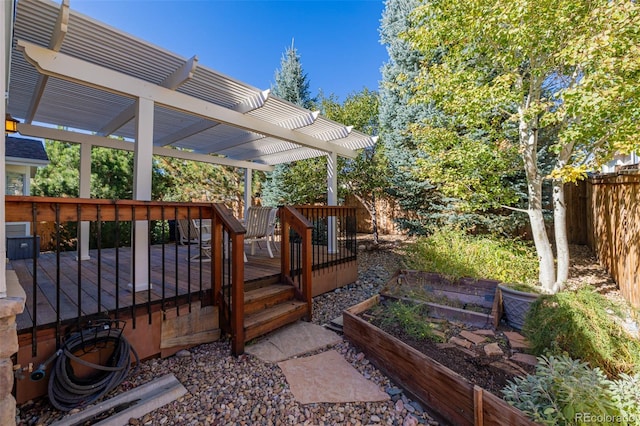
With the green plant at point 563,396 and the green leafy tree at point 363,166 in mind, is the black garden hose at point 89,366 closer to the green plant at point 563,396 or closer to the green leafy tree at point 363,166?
the green plant at point 563,396

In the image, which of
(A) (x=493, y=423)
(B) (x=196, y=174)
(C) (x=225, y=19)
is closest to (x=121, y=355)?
(A) (x=493, y=423)

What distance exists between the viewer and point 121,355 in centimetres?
224

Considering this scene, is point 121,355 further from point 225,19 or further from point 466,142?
point 225,19

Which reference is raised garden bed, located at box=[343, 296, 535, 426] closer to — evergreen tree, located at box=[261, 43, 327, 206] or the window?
evergreen tree, located at box=[261, 43, 327, 206]

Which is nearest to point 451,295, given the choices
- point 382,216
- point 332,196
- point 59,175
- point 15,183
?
point 332,196

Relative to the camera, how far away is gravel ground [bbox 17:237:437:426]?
6.36ft

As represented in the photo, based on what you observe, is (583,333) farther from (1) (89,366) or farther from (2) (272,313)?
(1) (89,366)

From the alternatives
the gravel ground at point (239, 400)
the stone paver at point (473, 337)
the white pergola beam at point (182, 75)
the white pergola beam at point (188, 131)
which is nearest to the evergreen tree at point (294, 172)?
the white pergola beam at point (188, 131)

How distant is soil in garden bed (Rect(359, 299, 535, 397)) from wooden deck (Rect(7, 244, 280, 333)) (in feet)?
5.39

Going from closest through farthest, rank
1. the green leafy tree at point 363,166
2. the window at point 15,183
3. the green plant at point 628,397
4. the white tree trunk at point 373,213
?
the green plant at point 628,397 < the window at point 15,183 < the green leafy tree at point 363,166 < the white tree trunk at point 373,213

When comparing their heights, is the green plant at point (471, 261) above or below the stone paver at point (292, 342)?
above

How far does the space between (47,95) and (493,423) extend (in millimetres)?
5661

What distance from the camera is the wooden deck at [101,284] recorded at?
2344 millimetres

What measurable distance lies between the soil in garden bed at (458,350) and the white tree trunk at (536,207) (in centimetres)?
175
